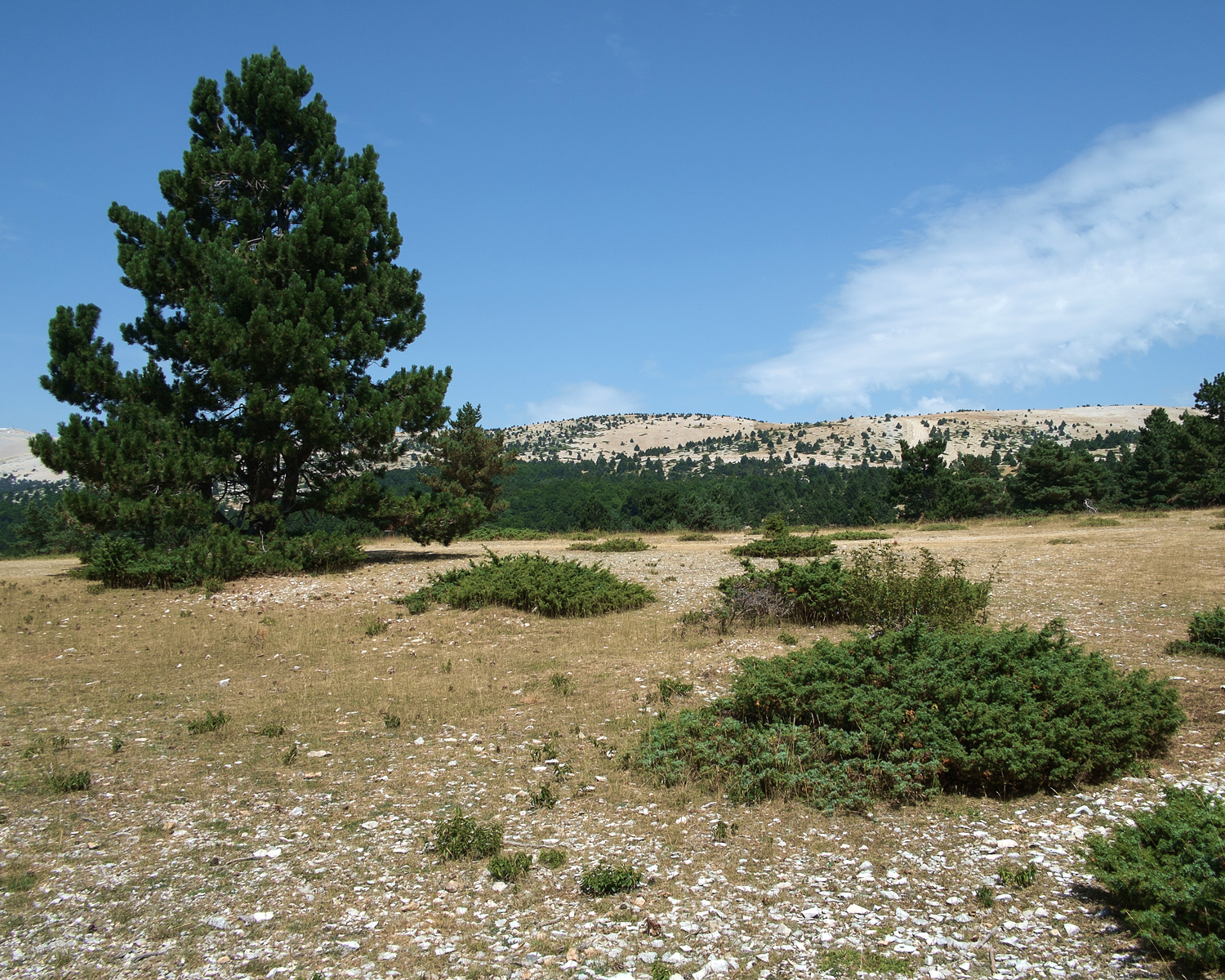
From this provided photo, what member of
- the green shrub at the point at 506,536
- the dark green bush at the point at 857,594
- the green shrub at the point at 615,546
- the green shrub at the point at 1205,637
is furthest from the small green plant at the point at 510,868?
the green shrub at the point at 506,536

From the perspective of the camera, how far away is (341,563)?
21.4 meters

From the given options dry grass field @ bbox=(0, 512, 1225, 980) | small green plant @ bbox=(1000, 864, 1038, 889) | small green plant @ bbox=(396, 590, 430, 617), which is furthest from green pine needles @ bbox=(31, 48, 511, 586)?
small green plant @ bbox=(1000, 864, 1038, 889)

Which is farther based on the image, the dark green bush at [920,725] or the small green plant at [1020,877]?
the dark green bush at [920,725]

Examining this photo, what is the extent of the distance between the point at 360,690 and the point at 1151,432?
59.8 m

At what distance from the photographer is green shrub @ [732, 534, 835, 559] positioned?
22.2 meters

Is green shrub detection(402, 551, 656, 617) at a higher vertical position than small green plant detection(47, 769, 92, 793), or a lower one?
higher

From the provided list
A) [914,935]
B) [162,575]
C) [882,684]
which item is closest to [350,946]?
[914,935]

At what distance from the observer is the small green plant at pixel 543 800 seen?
6.50 m

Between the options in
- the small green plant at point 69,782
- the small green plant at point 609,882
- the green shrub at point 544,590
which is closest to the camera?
the small green plant at point 609,882

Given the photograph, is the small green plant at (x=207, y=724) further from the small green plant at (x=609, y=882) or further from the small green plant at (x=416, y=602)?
the small green plant at (x=416, y=602)

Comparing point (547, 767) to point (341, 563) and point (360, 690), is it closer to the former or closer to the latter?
point (360, 690)

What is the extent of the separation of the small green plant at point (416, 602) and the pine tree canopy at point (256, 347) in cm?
458

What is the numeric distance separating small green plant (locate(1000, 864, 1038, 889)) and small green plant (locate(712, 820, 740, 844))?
1.89 m

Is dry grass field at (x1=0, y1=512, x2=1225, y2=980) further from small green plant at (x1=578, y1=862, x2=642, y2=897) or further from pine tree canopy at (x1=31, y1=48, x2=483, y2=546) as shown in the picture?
pine tree canopy at (x1=31, y1=48, x2=483, y2=546)
